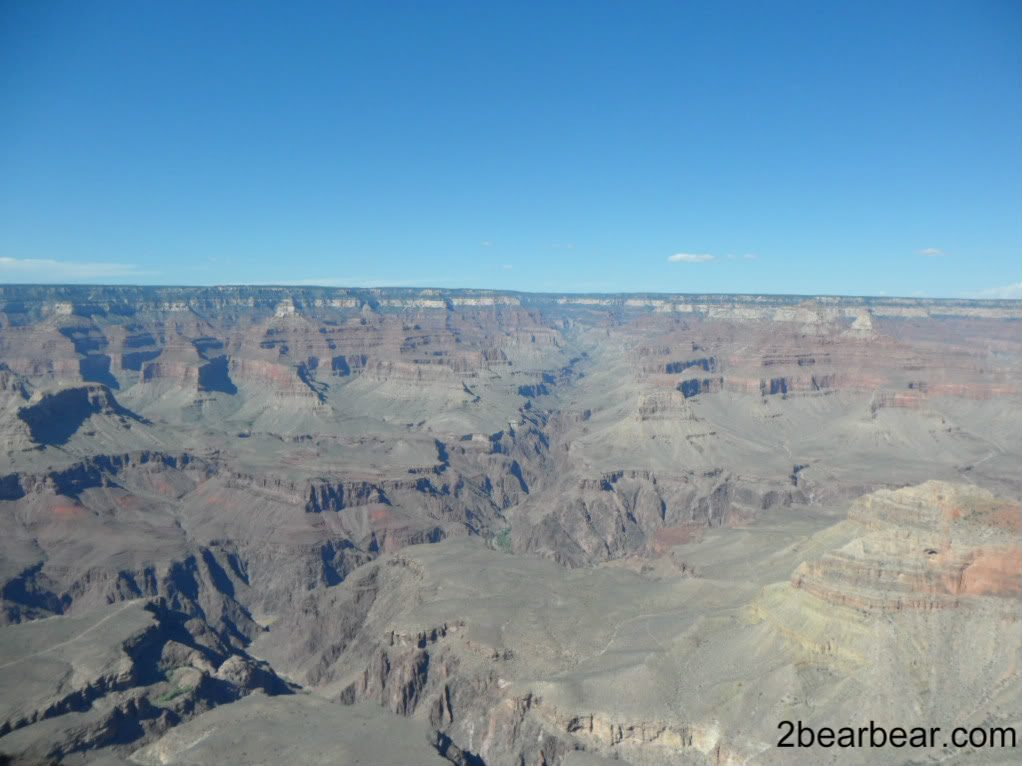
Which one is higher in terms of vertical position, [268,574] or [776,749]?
[776,749]

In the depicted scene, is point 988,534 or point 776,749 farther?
point 988,534

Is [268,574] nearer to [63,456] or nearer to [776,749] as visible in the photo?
[63,456]

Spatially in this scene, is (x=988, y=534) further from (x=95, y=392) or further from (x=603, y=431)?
(x=95, y=392)

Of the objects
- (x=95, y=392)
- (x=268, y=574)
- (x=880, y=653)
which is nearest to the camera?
(x=880, y=653)

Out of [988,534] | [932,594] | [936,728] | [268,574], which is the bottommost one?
[268,574]

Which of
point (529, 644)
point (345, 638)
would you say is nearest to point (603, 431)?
point (345, 638)

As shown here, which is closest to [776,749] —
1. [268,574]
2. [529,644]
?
[529,644]

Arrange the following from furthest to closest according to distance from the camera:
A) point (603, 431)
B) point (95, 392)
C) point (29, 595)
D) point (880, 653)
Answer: point (603, 431) → point (95, 392) → point (29, 595) → point (880, 653)

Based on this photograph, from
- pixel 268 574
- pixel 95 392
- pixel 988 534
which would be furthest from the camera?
pixel 95 392

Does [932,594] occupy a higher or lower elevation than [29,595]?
higher
